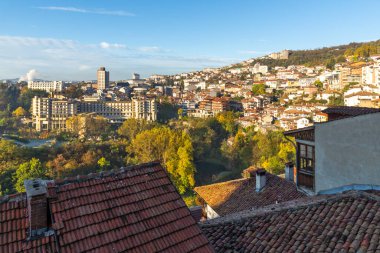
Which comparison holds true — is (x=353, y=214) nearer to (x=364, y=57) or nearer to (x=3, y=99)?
(x=3, y=99)

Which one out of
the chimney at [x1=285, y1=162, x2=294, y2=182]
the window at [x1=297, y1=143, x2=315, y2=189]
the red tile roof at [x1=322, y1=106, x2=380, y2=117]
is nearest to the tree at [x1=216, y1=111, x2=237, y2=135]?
the chimney at [x1=285, y1=162, x2=294, y2=182]

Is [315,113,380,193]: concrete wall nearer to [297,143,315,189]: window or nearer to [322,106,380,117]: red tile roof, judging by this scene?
[297,143,315,189]: window

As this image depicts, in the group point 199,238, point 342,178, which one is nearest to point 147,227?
point 199,238

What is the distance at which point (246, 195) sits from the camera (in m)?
11.1

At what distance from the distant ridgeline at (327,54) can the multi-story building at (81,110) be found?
203 ft

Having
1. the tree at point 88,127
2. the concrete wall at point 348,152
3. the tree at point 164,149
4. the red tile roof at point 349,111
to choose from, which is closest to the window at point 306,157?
the concrete wall at point 348,152

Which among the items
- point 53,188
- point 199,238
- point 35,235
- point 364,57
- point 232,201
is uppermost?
point 364,57

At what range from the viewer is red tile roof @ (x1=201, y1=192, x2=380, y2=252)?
15.4 ft

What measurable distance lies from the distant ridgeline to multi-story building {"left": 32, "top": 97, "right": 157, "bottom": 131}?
6186 centimetres

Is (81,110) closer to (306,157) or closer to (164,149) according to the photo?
(164,149)

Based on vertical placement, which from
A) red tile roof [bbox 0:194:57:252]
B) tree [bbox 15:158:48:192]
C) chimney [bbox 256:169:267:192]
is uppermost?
red tile roof [bbox 0:194:57:252]

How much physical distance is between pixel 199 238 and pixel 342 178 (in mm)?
4441

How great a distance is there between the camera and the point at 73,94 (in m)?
89.0

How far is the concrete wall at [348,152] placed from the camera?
6.75 metres
